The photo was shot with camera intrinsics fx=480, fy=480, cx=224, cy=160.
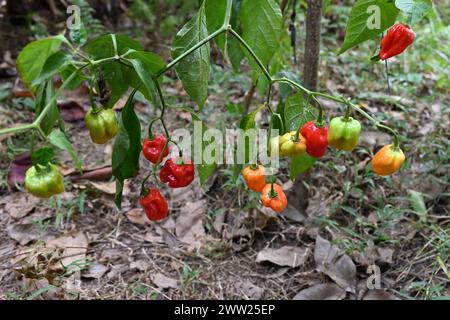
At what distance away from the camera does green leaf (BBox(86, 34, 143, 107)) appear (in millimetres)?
1002

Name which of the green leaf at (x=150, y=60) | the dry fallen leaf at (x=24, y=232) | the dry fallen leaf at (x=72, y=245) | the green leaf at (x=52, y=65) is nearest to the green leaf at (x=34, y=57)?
the green leaf at (x=52, y=65)

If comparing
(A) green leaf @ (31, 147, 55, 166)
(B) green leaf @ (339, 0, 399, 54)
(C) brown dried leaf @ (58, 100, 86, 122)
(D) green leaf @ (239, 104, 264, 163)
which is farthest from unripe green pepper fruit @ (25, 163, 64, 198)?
(C) brown dried leaf @ (58, 100, 86, 122)

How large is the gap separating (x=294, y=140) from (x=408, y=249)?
982 mm

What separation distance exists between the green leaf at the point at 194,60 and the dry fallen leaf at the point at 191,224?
97 cm

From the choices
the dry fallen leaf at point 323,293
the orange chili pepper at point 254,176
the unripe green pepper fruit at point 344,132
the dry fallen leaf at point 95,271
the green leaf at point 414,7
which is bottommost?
the dry fallen leaf at point 323,293

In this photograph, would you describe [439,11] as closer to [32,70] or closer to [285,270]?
[285,270]

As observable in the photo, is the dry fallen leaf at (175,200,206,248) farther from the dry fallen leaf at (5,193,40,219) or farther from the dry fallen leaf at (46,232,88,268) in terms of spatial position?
the dry fallen leaf at (5,193,40,219)

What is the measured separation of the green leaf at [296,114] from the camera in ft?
3.36

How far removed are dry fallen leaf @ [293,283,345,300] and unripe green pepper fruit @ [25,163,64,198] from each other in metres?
0.94

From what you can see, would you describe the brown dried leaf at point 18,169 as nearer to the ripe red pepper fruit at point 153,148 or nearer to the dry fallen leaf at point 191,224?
the dry fallen leaf at point 191,224

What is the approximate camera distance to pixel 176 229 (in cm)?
185

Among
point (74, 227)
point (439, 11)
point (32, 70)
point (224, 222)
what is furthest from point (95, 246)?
point (439, 11)

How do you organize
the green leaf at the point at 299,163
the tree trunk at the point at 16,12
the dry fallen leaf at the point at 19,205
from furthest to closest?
the tree trunk at the point at 16,12, the dry fallen leaf at the point at 19,205, the green leaf at the point at 299,163
